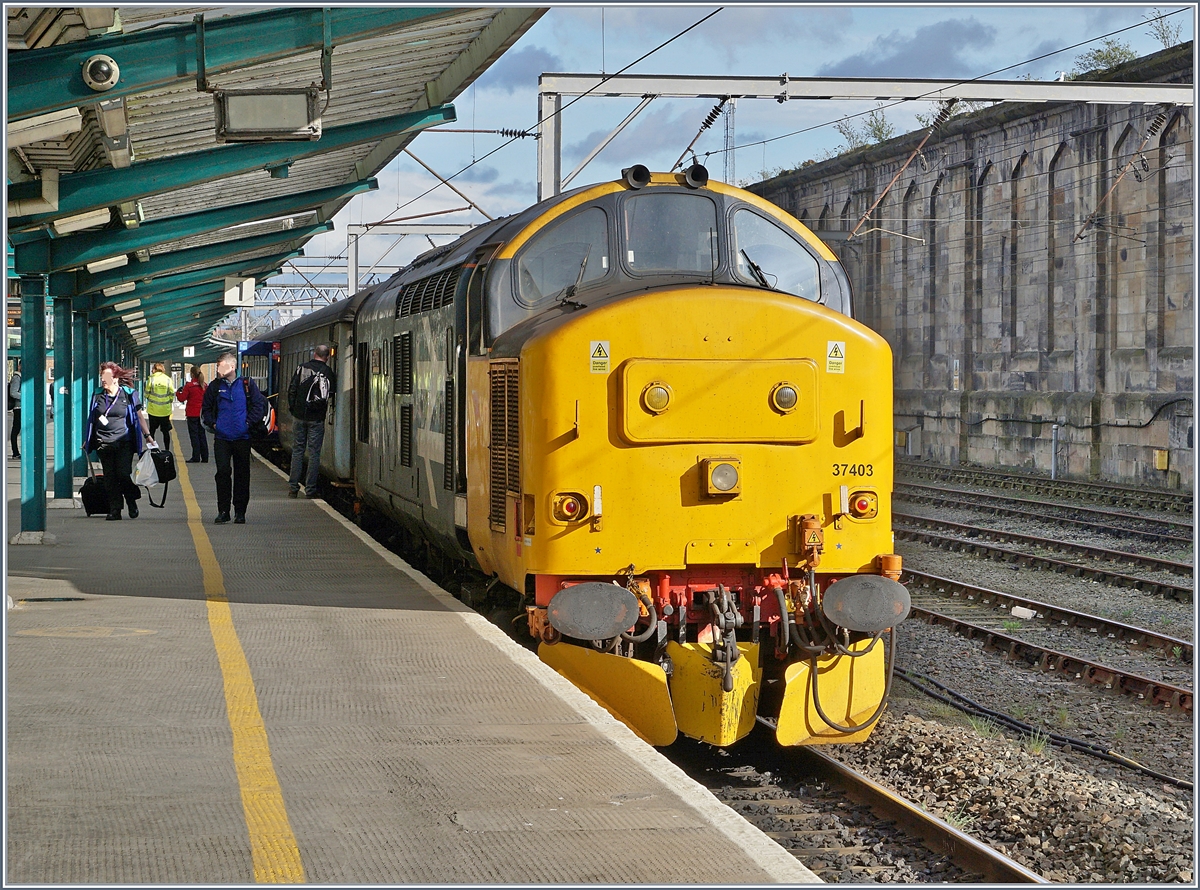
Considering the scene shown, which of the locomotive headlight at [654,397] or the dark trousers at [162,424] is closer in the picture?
the locomotive headlight at [654,397]

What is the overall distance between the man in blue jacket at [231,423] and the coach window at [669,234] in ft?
22.8

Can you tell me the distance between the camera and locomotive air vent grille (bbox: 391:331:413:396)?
1211 centimetres

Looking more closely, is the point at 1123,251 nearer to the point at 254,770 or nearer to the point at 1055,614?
the point at 1055,614

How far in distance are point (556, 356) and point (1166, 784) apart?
14.1 feet

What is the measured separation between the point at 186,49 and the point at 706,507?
4275mm

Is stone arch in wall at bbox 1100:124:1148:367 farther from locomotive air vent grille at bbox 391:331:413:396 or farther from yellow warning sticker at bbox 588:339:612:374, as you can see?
yellow warning sticker at bbox 588:339:612:374

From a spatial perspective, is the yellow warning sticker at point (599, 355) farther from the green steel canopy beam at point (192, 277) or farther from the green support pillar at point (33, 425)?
the green steel canopy beam at point (192, 277)

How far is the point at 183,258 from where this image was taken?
19984 millimetres

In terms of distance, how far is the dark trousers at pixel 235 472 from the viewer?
590 inches

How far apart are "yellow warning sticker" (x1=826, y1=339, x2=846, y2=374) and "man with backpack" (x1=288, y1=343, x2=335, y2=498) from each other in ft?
35.1

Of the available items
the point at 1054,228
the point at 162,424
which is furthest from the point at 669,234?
the point at 1054,228

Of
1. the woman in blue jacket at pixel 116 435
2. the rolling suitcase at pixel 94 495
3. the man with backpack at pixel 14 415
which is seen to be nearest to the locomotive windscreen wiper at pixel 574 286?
the woman in blue jacket at pixel 116 435

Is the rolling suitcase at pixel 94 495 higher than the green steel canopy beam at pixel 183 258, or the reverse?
the green steel canopy beam at pixel 183 258

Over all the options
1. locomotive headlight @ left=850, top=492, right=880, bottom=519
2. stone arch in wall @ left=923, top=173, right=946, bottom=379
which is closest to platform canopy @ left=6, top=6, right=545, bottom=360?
locomotive headlight @ left=850, top=492, right=880, bottom=519
